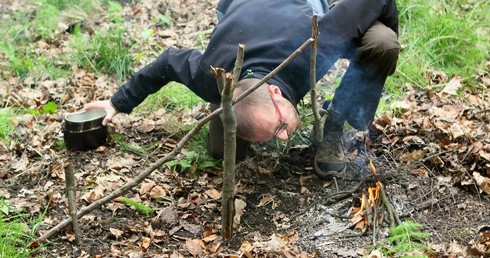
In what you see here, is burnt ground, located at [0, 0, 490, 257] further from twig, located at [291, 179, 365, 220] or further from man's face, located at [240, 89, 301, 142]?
man's face, located at [240, 89, 301, 142]

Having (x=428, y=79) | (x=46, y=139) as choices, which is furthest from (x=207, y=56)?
(x=428, y=79)

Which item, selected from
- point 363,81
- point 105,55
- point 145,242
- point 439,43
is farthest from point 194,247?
point 439,43

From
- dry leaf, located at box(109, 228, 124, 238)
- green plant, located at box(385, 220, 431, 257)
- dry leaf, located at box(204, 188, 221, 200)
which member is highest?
green plant, located at box(385, 220, 431, 257)

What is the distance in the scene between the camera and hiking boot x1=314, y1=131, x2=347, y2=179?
4275 millimetres

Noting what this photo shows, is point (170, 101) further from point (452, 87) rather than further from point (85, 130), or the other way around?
point (452, 87)

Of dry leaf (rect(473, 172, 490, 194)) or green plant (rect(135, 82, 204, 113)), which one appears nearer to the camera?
dry leaf (rect(473, 172, 490, 194))

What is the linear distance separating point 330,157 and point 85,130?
1.72 meters

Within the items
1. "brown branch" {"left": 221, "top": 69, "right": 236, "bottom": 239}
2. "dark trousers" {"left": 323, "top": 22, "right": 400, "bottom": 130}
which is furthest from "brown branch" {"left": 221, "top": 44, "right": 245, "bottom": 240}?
"dark trousers" {"left": 323, "top": 22, "right": 400, "bottom": 130}

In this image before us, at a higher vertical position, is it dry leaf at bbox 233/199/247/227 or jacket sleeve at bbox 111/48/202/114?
jacket sleeve at bbox 111/48/202/114

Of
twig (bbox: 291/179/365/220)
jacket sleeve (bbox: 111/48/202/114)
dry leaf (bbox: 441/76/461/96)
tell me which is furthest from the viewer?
dry leaf (bbox: 441/76/461/96)

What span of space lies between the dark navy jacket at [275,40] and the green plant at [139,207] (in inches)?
32.4

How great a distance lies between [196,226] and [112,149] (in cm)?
122

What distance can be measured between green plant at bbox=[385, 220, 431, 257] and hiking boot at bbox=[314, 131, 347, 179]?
851 millimetres

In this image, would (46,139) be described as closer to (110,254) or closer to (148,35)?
(110,254)
